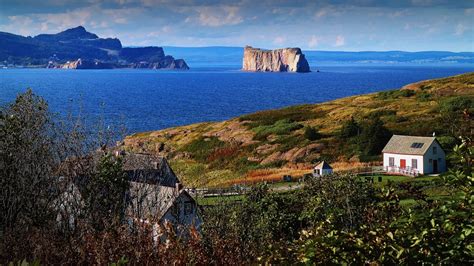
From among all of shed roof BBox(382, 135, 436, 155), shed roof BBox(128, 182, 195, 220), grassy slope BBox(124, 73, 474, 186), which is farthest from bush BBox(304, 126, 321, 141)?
shed roof BBox(128, 182, 195, 220)

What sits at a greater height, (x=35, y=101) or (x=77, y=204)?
(x=35, y=101)

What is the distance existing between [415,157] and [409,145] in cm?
263

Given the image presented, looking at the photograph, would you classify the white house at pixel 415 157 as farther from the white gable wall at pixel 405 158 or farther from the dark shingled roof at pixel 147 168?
the dark shingled roof at pixel 147 168

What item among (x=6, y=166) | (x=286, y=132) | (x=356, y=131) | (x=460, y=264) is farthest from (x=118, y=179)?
(x=286, y=132)

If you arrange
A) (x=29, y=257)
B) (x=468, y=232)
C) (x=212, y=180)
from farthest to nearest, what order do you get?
(x=212, y=180) < (x=29, y=257) < (x=468, y=232)

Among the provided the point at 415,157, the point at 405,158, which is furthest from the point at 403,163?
the point at 415,157

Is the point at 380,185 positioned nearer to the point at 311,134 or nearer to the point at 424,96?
the point at 311,134

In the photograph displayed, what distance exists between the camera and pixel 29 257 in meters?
11.2

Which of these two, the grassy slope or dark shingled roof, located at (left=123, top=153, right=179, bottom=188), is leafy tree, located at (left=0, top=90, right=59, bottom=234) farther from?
the grassy slope

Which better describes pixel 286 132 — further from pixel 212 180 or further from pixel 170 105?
pixel 170 105

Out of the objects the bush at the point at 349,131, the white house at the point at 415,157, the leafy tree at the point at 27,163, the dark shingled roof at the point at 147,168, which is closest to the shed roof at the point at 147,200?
the dark shingled roof at the point at 147,168

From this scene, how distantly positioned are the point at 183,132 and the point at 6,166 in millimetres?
81936

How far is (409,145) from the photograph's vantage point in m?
68.2

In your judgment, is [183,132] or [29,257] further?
[183,132]
